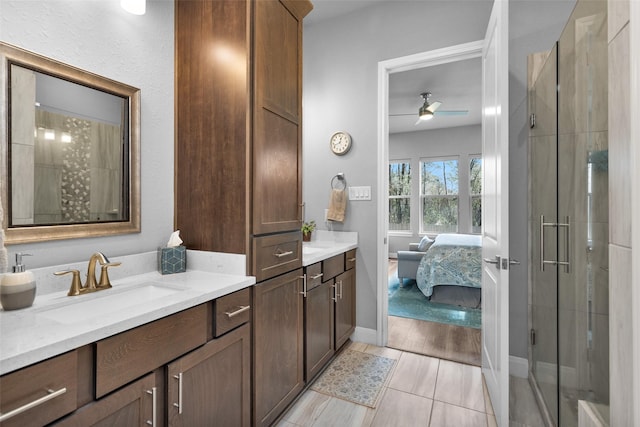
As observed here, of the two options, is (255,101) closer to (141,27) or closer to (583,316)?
(141,27)

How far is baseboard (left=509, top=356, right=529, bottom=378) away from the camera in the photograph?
218cm

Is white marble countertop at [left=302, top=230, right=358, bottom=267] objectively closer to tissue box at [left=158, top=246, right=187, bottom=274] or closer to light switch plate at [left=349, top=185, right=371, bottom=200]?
light switch plate at [left=349, top=185, right=371, bottom=200]

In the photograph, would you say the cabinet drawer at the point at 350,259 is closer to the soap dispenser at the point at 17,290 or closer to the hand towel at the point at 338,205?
the hand towel at the point at 338,205

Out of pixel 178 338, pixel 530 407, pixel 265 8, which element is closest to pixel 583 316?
pixel 530 407

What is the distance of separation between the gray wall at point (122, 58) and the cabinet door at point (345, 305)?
53.6 inches

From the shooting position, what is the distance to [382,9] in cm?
270

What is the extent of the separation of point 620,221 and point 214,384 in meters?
1.40

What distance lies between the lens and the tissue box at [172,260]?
1540mm

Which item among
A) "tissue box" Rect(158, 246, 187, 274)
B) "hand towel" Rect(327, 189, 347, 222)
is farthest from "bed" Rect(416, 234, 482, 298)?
"tissue box" Rect(158, 246, 187, 274)

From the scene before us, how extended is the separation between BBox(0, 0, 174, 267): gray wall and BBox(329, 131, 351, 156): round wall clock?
1.53 meters

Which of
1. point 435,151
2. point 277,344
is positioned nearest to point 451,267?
point 277,344

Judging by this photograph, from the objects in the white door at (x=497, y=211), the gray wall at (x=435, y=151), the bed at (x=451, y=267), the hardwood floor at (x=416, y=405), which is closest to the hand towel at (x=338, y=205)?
the white door at (x=497, y=211)

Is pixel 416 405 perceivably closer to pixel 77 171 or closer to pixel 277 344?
pixel 277 344

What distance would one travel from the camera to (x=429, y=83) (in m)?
4.25
